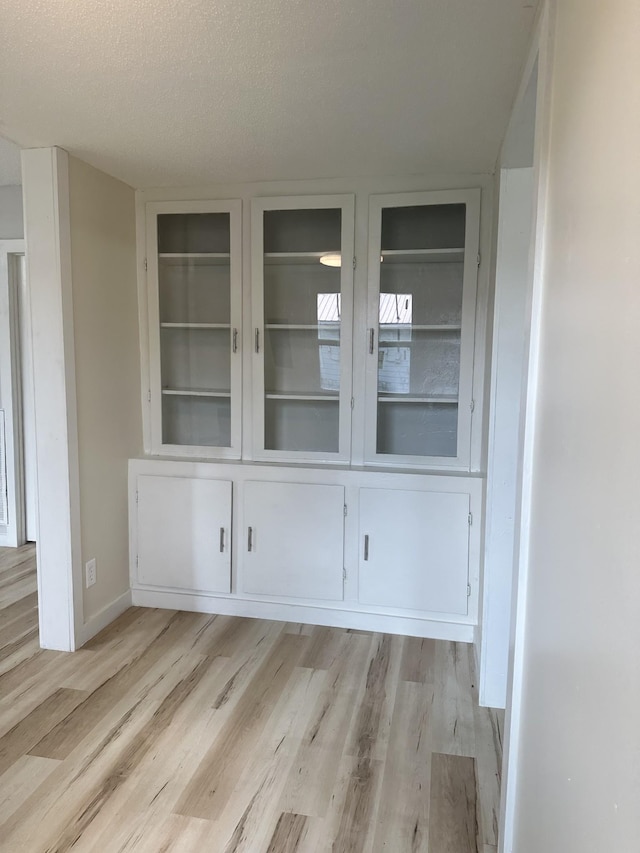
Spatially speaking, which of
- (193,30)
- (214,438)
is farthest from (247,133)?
(214,438)

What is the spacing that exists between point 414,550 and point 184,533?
4.11 ft

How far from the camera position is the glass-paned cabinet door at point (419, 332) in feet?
9.27

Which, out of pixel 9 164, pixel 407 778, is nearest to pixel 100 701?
pixel 407 778

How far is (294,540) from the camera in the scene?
2982mm

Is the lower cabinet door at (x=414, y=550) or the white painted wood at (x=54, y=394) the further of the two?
the lower cabinet door at (x=414, y=550)

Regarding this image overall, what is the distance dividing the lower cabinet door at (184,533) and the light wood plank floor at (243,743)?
0.26 metres

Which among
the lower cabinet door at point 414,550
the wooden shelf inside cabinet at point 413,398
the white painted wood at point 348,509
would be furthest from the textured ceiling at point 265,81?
the lower cabinet door at point 414,550

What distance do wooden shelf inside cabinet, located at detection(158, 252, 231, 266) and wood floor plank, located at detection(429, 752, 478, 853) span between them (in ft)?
8.35

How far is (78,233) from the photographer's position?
A: 2.63 metres

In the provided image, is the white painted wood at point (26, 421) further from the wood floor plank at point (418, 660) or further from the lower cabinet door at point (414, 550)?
the wood floor plank at point (418, 660)

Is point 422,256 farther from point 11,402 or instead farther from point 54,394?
point 11,402

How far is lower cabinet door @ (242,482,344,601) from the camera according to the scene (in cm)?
293

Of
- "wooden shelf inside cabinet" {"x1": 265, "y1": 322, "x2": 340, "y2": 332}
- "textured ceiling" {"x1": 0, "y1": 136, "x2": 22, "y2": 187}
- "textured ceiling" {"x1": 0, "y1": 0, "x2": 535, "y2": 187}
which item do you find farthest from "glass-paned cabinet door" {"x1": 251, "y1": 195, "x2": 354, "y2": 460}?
"textured ceiling" {"x1": 0, "y1": 136, "x2": 22, "y2": 187}

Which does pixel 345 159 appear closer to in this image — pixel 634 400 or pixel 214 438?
pixel 214 438
